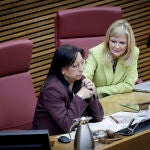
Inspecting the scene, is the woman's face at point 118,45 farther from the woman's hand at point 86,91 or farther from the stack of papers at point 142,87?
the woman's hand at point 86,91

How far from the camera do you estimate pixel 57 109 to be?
3.24 meters

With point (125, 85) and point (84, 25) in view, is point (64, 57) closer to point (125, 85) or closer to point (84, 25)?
point (125, 85)

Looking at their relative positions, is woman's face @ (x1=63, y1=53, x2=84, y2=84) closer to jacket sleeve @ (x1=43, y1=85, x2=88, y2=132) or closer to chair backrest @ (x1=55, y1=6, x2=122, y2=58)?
jacket sleeve @ (x1=43, y1=85, x2=88, y2=132)

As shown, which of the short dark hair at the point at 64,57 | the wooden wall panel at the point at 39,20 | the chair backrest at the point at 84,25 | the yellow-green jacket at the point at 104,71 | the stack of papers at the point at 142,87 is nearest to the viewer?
the short dark hair at the point at 64,57

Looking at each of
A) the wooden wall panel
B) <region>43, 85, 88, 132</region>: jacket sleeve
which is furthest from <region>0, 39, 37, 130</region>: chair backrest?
the wooden wall panel

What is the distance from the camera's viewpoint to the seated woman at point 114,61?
164 inches

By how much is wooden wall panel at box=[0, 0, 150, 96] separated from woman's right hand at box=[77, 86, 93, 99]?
89.9 inches

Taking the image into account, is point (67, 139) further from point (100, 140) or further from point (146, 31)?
point (146, 31)

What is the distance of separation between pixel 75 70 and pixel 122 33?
0.97 m

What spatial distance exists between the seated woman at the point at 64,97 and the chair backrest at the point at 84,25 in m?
1.12

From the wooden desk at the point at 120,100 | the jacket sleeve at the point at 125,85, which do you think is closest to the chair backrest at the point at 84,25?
the jacket sleeve at the point at 125,85

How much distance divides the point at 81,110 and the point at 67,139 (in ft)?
1.30

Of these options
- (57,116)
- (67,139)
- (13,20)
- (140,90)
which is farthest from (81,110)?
(13,20)

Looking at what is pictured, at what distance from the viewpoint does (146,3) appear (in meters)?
6.32
